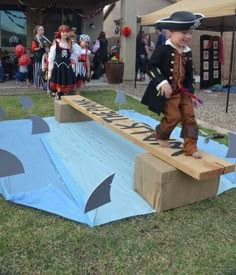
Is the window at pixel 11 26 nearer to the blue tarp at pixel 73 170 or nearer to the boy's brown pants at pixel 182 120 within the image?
the blue tarp at pixel 73 170

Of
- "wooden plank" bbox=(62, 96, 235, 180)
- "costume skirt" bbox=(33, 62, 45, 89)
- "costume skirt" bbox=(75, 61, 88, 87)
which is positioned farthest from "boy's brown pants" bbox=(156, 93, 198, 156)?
"costume skirt" bbox=(33, 62, 45, 89)

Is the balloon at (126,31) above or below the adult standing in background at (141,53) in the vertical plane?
above

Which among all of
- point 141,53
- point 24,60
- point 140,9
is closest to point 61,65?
point 24,60

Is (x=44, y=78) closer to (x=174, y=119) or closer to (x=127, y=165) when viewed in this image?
(x=127, y=165)

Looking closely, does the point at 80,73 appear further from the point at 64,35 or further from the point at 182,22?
the point at 182,22

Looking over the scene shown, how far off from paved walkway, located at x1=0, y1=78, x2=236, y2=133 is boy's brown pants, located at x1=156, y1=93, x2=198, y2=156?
7.80 feet

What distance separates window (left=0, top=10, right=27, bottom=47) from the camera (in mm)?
12289

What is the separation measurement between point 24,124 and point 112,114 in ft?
4.85

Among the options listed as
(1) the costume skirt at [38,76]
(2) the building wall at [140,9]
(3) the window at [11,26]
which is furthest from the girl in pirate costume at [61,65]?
(2) the building wall at [140,9]

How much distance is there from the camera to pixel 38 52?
9039 mm

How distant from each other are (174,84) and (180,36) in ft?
1.28

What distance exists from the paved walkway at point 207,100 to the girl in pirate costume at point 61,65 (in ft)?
5.72

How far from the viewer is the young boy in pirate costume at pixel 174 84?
10.1ft

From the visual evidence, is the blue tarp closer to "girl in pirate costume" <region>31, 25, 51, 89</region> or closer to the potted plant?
"girl in pirate costume" <region>31, 25, 51, 89</region>
